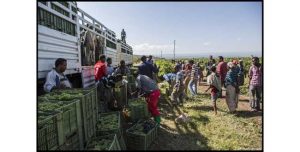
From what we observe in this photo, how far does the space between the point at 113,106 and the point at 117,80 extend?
2.75 feet

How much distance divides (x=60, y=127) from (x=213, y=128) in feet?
14.8

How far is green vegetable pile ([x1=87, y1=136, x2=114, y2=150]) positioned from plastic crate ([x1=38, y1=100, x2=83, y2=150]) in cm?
28

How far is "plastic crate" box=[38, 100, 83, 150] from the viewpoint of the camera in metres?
4.21

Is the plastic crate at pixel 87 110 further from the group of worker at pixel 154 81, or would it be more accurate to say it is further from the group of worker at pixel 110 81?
the group of worker at pixel 154 81

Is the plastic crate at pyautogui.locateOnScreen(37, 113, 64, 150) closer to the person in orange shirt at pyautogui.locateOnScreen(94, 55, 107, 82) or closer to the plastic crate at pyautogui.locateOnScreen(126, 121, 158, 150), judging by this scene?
the plastic crate at pyautogui.locateOnScreen(126, 121, 158, 150)

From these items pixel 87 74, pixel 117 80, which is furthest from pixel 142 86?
pixel 87 74

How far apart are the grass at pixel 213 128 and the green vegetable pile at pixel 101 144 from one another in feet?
4.35

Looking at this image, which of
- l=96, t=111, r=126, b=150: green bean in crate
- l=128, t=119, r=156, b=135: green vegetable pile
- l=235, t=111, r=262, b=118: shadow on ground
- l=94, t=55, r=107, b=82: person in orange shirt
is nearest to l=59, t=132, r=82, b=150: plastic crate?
l=96, t=111, r=126, b=150: green bean in crate

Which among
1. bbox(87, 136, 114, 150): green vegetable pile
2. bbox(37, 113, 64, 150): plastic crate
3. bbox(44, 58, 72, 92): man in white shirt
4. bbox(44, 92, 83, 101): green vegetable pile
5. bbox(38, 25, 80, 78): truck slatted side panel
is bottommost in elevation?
bbox(87, 136, 114, 150): green vegetable pile

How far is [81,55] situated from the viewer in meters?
8.77

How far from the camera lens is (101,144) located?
5211 millimetres

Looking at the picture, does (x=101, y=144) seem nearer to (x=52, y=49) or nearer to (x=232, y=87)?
(x=52, y=49)
